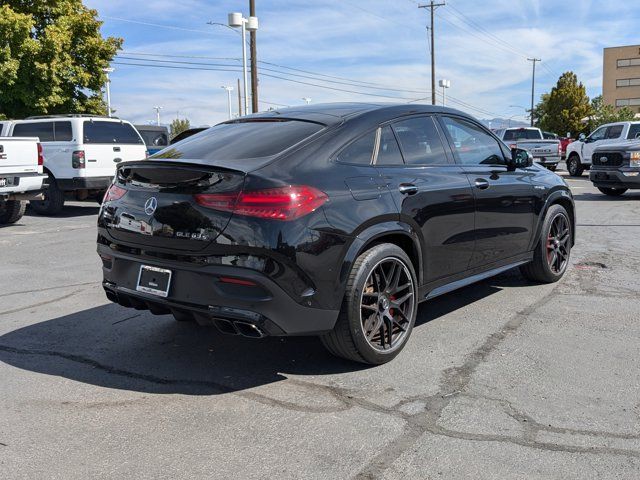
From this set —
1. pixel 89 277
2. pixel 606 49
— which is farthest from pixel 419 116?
pixel 606 49

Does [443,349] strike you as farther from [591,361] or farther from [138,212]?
[138,212]

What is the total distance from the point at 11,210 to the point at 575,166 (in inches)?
774

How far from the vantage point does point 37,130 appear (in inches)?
504

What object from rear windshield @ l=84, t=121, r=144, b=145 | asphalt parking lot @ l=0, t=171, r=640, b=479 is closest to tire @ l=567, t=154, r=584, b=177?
rear windshield @ l=84, t=121, r=144, b=145

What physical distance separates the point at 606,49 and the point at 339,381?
89.5 m

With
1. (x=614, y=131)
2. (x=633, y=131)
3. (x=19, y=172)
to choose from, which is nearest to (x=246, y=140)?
(x=19, y=172)

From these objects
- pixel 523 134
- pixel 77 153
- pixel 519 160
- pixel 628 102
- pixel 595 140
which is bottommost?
pixel 519 160

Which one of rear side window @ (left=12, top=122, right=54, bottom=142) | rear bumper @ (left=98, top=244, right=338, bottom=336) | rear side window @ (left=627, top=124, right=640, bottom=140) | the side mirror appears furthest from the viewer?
rear side window @ (left=627, top=124, right=640, bottom=140)

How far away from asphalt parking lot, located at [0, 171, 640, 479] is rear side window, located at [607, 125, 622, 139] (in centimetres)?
1616

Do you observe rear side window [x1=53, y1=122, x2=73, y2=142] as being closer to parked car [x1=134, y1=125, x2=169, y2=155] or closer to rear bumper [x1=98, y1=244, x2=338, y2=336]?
parked car [x1=134, y1=125, x2=169, y2=155]

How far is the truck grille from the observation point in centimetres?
1428

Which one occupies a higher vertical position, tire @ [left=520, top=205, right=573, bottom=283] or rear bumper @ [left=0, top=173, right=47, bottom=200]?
rear bumper @ [left=0, top=173, right=47, bottom=200]

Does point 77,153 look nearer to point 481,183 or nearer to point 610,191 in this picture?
point 481,183

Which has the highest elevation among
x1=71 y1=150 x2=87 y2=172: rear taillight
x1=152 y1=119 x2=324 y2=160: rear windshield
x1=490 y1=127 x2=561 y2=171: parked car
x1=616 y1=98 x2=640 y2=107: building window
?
x1=616 y1=98 x2=640 y2=107: building window
